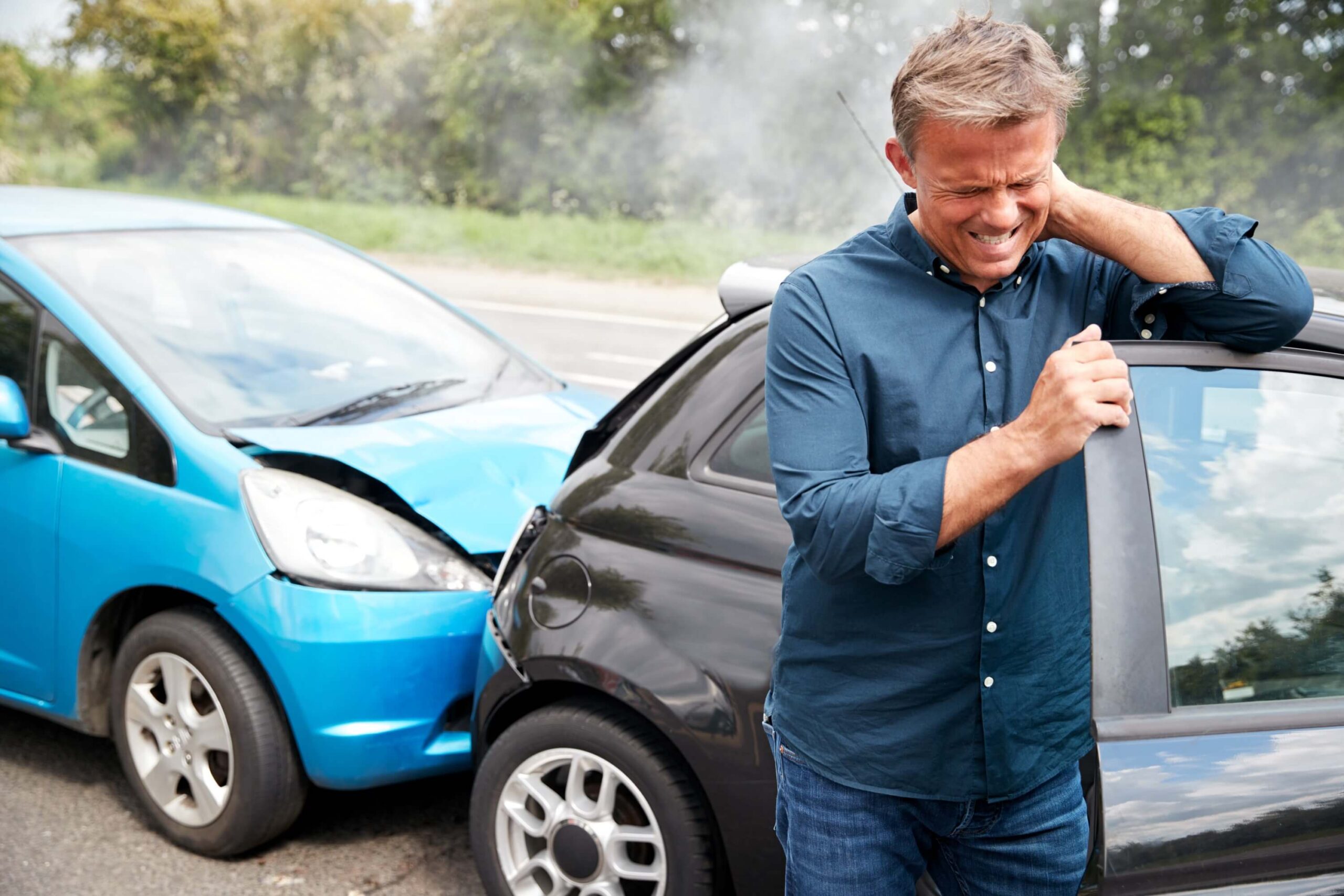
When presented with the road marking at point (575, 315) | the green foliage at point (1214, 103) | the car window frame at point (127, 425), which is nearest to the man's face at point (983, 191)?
the car window frame at point (127, 425)

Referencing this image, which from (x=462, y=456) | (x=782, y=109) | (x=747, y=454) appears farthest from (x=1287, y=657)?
(x=782, y=109)

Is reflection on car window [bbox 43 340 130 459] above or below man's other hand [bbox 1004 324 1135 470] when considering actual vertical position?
below

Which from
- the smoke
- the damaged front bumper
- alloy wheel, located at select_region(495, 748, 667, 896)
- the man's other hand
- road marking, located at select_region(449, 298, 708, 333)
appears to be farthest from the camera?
the smoke

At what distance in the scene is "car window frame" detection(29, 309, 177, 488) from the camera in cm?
324

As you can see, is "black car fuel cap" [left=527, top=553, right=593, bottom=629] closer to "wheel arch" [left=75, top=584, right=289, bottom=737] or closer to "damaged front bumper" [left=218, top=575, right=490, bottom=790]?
"damaged front bumper" [left=218, top=575, right=490, bottom=790]

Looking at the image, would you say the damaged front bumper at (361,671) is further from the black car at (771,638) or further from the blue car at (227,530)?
the black car at (771,638)

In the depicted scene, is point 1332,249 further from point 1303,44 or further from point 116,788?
point 116,788

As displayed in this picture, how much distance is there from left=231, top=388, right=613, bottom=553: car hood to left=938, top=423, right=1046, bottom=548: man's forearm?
197 cm

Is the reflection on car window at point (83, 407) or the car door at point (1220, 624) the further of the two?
the reflection on car window at point (83, 407)

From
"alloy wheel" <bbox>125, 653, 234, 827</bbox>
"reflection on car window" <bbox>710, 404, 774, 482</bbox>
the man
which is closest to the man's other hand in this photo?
the man

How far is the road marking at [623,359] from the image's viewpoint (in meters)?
11.2

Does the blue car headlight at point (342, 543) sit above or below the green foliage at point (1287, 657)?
below

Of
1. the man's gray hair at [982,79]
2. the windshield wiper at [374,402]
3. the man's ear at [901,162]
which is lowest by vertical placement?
the windshield wiper at [374,402]

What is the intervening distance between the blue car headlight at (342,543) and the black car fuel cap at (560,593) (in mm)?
556
